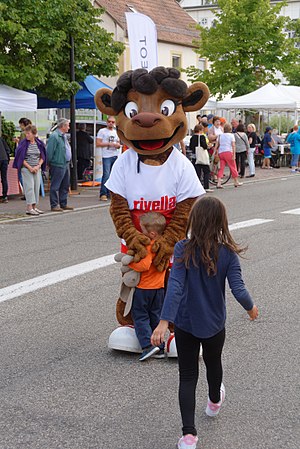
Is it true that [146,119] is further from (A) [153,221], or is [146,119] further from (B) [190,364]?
(B) [190,364]

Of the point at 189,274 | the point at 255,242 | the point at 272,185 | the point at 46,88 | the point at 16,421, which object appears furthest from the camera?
the point at 272,185

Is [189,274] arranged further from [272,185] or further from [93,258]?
[272,185]

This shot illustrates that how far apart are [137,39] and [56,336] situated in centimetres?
423

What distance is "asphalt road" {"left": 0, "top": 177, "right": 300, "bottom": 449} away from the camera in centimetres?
416

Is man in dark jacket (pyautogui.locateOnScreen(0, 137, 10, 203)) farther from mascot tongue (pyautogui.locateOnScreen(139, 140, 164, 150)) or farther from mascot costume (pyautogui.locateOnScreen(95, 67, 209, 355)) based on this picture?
mascot tongue (pyautogui.locateOnScreen(139, 140, 164, 150))

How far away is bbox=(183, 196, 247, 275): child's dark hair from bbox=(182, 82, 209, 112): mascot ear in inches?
80.3

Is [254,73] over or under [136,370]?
over

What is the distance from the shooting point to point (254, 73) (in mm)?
32500

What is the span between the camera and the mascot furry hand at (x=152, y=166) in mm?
5418

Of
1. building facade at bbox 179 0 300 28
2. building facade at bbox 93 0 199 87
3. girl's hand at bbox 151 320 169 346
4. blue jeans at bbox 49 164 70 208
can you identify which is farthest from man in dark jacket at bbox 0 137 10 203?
building facade at bbox 179 0 300 28

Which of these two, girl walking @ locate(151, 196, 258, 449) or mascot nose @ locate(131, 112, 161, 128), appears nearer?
girl walking @ locate(151, 196, 258, 449)

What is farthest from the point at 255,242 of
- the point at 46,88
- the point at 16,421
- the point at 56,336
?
the point at 46,88

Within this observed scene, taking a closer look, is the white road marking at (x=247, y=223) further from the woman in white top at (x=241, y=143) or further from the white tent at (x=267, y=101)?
the white tent at (x=267, y=101)

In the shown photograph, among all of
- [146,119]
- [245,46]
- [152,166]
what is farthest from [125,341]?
[245,46]
